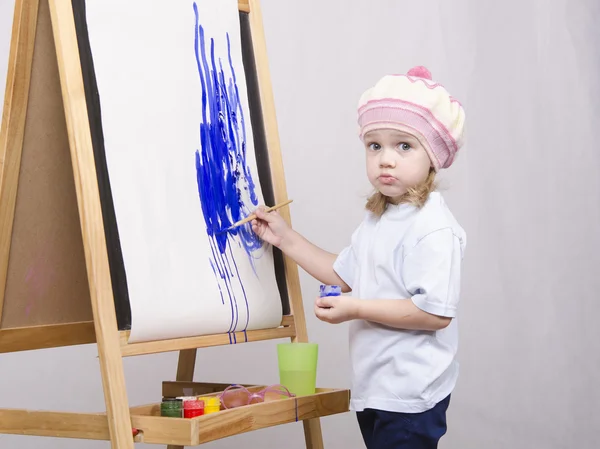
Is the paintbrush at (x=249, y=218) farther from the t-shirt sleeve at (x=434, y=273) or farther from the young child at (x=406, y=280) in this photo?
the t-shirt sleeve at (x=434, y=273)

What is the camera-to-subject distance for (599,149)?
384 cm

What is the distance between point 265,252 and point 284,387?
1.29ft

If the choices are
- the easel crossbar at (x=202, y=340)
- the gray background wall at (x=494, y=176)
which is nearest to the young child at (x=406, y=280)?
the easel crossbar at (x=202, y=340)

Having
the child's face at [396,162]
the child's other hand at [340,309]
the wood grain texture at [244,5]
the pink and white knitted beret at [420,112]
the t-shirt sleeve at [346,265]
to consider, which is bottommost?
the child's other hand at [340,309]

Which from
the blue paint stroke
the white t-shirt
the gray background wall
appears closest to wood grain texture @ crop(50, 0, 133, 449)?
the blue paint stroke

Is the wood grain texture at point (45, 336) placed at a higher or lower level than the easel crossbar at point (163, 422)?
higher

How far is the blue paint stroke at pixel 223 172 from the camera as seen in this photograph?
6.98 ft

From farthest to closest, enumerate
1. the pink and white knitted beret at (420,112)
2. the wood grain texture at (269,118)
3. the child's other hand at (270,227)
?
the wood grain texture at (269,118) → the child's other hand at (270,227) → the pink and white knitted beret at (420,112)

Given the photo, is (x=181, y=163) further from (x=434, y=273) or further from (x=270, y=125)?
(x=434, y=273)

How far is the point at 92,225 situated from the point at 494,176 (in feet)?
7.68

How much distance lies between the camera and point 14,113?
6.56 feet

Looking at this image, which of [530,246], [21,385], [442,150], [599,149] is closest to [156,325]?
[442,150]

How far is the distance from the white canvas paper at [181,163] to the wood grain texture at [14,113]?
0.56 ft

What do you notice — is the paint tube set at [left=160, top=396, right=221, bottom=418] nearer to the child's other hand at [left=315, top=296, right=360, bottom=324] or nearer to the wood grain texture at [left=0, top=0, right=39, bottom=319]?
the child's other hand at [left=315, top=296, right=360, bottom=324]
